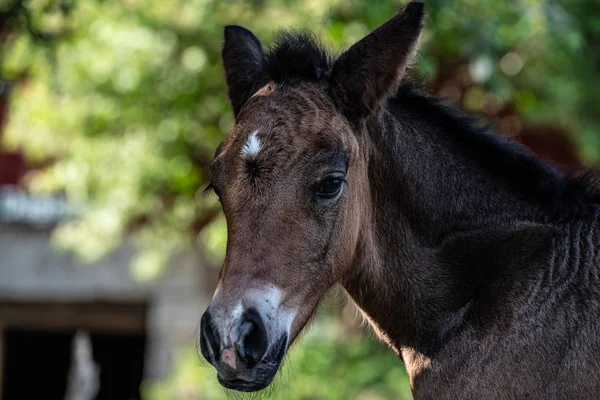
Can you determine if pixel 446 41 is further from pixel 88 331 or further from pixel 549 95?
pixel 88 331

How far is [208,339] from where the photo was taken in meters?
3.11

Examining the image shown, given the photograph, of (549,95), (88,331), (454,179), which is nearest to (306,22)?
(549,95)

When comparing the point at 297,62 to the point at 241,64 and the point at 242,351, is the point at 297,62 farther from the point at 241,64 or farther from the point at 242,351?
the point at 242,351

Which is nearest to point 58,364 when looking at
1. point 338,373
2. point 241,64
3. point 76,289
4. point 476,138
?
point 76,289

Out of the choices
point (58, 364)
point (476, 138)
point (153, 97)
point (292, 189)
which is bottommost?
point (58, 364)

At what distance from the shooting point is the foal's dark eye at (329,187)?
11.1 ft

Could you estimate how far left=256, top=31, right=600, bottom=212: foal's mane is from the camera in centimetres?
364

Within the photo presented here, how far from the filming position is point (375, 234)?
3.68 m

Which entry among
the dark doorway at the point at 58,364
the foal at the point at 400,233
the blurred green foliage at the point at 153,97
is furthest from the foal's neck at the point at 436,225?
the dark doorway at the point at 58,364

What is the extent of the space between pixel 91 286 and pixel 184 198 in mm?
4337

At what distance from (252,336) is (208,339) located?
0.16 m

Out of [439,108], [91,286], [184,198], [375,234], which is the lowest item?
[91,286]

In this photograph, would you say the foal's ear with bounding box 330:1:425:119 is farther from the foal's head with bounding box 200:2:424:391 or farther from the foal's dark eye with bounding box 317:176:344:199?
the foal's dark eye with bounding box 317:176:344:199

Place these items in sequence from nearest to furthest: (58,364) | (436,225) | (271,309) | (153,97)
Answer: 1. (271,309)
2. (436,225)
3. (153,97)
4. (58,364)
